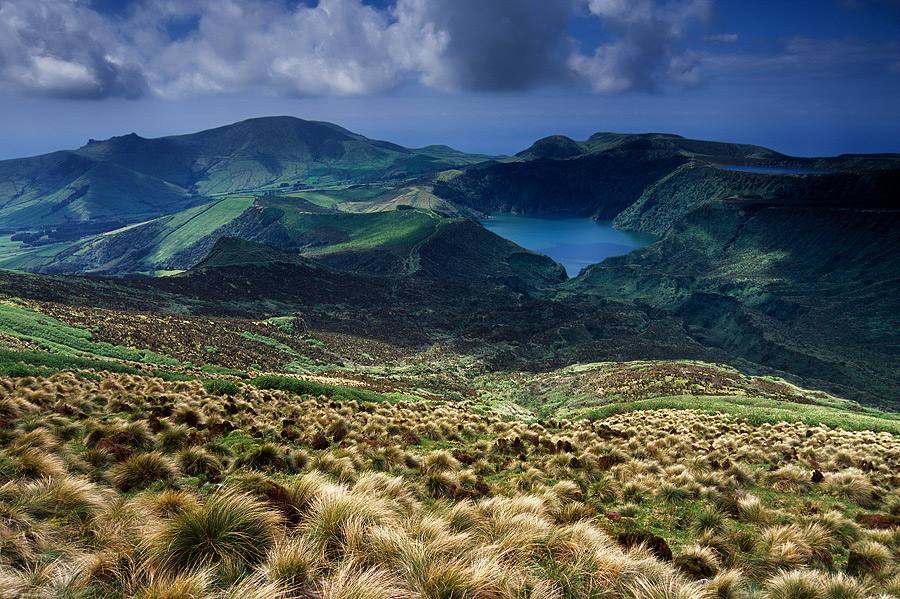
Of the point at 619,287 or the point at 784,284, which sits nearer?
the point at 784,284

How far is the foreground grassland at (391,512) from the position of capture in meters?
3.97

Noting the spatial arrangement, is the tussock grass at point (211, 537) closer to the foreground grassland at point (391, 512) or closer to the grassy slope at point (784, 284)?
the foreground grassland at point (391, 512)

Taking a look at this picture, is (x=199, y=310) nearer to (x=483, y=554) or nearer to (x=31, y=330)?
(x=31, y=330)

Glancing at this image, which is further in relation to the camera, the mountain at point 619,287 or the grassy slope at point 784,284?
the grassy slope at point 784,284

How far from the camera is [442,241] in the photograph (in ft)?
472

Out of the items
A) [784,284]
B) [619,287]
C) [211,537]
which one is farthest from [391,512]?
[784,284]

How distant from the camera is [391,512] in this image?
5.29 m

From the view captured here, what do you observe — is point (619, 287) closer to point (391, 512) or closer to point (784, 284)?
point (784, 284)

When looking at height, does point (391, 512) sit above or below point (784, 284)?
above

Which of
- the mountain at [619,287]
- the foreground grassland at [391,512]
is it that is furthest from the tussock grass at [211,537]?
the mountain at [619,287]

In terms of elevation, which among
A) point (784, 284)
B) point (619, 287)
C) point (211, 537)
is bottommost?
point (619, 287)

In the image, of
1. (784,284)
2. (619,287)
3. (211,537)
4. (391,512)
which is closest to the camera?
(211,537)

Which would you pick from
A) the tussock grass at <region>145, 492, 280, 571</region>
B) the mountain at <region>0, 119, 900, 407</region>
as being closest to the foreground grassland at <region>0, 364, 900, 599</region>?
the tussock grass at <region>145, 492, 280, 571</region>

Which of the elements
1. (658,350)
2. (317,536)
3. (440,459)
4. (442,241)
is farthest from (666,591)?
(442,241)
